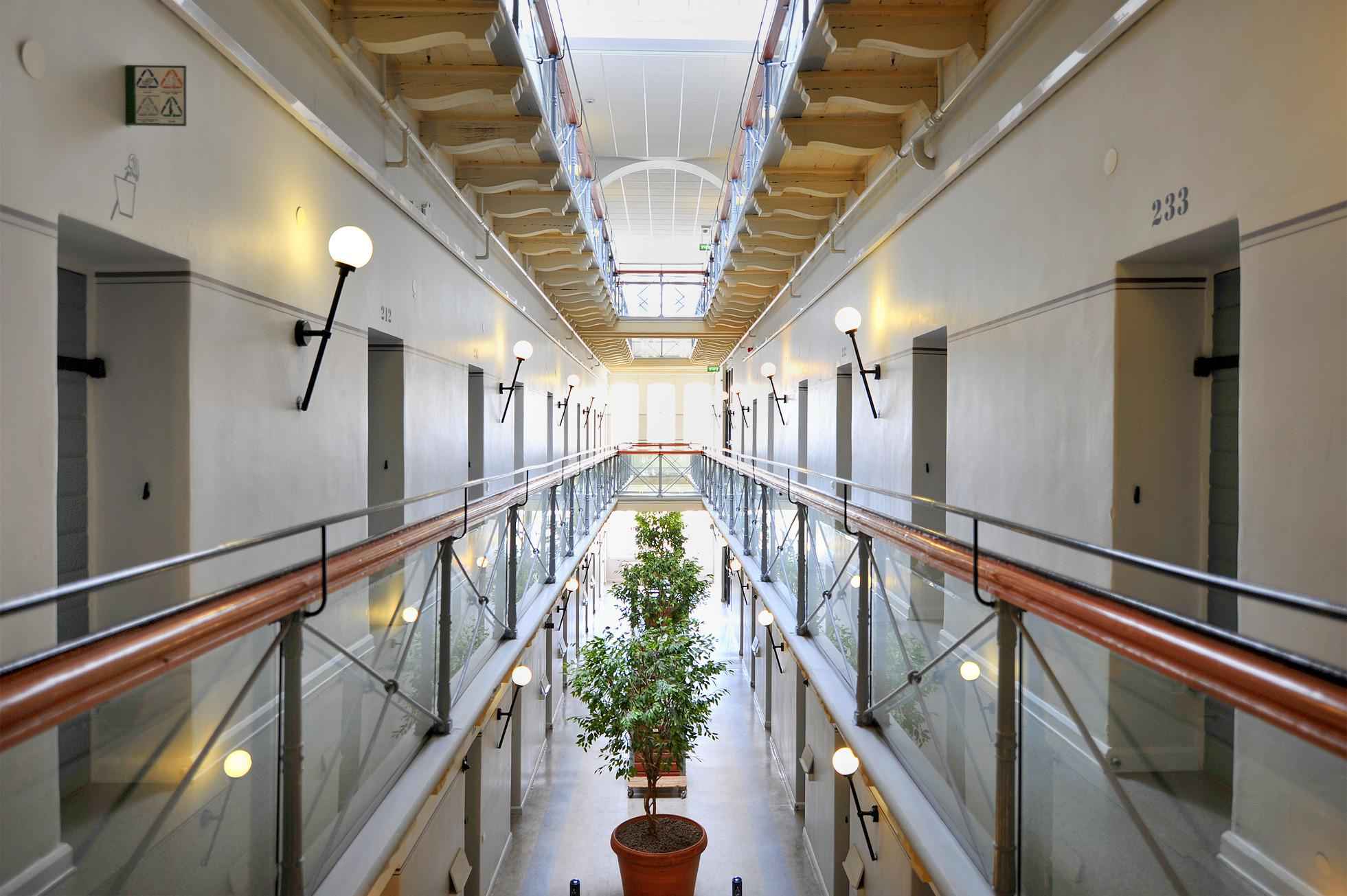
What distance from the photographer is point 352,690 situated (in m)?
2.16

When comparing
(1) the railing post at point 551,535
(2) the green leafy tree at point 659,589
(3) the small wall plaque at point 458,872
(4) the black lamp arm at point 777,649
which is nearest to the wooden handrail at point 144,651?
(3) the small wall plaque at point 458,872

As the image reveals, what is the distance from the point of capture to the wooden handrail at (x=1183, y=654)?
0.95 m

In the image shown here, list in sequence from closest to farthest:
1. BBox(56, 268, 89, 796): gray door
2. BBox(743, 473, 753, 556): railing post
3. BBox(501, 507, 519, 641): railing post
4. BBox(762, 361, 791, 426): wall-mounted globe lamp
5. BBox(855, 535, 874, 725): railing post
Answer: BBox(56, 268, 89, 796): gray door → BBox(855, 535, 874, 725): railing post → BBox(501, 507, 519, 641): railing post → BBox(743, 473, 753, 556): railing post → BBox(762, 361, 791, 426): wall-mounted globe lamp

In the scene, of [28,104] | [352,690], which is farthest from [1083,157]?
[28,104]

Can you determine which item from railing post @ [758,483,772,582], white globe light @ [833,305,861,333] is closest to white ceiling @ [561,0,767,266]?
white globe light @ [833,305,861,333]

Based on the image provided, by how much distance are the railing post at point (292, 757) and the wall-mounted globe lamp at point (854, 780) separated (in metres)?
1.87

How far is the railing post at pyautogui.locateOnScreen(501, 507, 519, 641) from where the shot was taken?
15.1 feet

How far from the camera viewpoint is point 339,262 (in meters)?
3.49

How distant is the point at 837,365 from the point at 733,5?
17.0ft

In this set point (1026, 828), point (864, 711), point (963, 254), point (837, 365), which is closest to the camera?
point (1026, 828)

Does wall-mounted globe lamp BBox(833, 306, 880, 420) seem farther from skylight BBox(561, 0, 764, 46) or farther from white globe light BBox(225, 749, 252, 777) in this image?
skylight BBox(561, 0, 764, 46)

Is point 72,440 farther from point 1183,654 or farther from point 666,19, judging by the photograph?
point 666,19

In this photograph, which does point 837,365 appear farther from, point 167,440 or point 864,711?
point 167,440

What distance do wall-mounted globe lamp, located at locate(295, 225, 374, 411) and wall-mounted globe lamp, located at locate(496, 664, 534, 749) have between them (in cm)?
183
